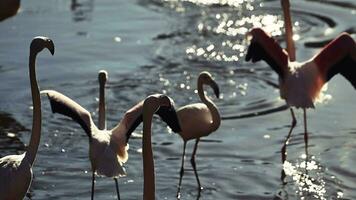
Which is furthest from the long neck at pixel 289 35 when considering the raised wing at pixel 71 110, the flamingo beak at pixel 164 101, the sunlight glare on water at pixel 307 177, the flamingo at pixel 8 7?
the flamingo at pixel 8 7

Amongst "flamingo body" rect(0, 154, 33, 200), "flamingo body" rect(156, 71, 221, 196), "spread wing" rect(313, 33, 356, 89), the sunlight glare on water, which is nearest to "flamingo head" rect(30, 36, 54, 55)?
"flamingo body" rect(0, 154, 33, 200)

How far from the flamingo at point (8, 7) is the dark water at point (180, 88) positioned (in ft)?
1.99

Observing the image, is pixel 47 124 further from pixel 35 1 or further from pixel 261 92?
pixel 35 1

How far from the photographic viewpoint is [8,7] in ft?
40.4

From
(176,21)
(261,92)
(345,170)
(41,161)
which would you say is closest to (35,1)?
(176,21)

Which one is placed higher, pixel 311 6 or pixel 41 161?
pixel 311 6

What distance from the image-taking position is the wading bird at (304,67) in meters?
9.11

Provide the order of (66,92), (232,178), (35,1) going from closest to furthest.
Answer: (232,178), (66,92), (35,1)

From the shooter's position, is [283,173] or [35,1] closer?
[283,173]

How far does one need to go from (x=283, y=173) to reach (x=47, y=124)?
279 centimetres

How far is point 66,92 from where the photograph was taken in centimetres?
1139

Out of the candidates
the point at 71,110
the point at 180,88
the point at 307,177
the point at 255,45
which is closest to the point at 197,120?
the point at 255,45

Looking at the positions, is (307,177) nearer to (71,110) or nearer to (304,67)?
(304,67)

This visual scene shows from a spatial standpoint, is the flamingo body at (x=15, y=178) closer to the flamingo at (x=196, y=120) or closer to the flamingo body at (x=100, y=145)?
the flamingo body at (x=100, y=145)
